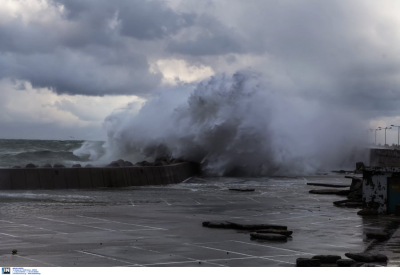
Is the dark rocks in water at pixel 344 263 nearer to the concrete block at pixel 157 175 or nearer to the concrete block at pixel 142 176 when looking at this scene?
the concrete block at pixel 142 176

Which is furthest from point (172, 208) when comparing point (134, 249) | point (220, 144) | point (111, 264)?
point (220, 144)

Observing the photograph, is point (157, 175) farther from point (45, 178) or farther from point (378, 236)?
point (378, 236)

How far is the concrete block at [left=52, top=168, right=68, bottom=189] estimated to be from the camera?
20734 millimetres

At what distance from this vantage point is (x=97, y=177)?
22.0 metres

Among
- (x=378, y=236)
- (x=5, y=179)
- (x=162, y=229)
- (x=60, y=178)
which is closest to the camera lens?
(x=378, y=236)

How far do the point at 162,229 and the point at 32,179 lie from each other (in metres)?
9.46

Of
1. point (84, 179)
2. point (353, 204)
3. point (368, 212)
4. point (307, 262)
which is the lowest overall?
point (307, 262)

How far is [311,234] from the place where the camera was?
11703 millimetres

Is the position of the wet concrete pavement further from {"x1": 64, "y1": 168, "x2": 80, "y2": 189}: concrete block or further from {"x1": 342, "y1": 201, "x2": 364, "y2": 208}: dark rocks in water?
{"x1": 64, "y1": 168, "x2": 80, "y2": 189}: concrete block

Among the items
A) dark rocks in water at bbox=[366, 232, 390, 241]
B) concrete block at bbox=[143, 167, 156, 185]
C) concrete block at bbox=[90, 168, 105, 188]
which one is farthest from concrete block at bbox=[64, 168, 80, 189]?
dark rocks in water at bbox=[366, 232, 390, 241]

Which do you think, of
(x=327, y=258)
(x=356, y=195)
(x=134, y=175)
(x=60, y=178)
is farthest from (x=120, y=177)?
(x=327, y=258)

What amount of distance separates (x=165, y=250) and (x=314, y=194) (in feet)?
41.4

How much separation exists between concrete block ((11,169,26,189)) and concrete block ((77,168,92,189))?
190cm

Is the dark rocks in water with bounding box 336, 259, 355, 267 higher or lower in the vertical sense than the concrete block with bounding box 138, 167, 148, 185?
lower
